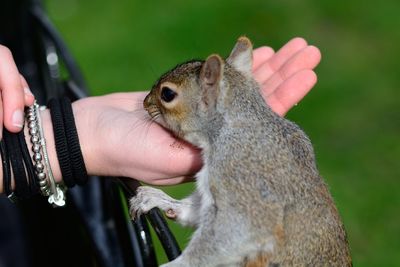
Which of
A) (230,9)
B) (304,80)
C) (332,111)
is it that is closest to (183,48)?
(230,9)

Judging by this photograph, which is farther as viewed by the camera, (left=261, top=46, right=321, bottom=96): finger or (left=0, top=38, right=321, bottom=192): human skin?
(left=261, top=46, right=321, bottom=96): finger

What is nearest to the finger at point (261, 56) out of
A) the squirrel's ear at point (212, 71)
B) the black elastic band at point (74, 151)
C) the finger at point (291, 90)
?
the finger at point (291, 90)

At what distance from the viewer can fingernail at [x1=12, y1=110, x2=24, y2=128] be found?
1.87m

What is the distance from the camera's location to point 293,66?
2221 mm

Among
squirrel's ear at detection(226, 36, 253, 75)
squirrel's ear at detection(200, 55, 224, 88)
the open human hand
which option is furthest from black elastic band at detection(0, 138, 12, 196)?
squirrel's ear at detection(226, 36, 253, 75)

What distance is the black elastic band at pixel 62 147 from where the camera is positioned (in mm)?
1913

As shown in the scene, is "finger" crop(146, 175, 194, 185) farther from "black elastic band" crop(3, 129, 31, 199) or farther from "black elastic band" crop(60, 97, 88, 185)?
"black elastic band" crop(3, 129, 31, 199)

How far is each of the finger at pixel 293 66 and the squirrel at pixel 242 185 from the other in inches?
10.3

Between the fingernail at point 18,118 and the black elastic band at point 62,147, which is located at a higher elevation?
the fingernail at point 18,118

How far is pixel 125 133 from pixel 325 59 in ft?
8.04

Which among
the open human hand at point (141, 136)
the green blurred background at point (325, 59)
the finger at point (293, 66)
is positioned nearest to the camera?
the open human hand at point (141, 136)

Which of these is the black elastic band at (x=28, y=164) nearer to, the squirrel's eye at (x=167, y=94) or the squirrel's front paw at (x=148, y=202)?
the squirrel's front paw at (x=148, y=202)

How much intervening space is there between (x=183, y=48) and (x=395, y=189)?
1525mm

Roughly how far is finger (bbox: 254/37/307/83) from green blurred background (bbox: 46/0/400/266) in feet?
3.06
